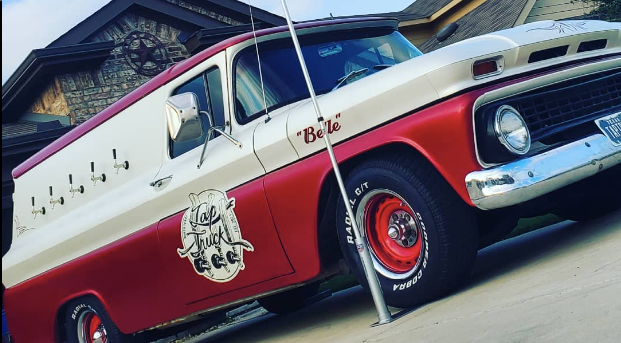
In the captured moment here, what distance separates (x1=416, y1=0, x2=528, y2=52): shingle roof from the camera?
742 inches

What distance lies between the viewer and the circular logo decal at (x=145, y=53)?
739 inches

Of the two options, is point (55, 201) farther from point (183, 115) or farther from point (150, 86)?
point (183, 115)

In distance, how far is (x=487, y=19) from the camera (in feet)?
66.0

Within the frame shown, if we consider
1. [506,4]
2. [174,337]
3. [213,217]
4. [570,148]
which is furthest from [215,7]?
[570,148]

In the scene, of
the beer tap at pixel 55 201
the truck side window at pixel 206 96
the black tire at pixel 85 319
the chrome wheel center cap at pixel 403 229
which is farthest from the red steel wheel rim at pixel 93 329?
the chrome wheel center cap at pixel 403 229

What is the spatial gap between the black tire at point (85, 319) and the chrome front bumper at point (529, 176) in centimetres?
359

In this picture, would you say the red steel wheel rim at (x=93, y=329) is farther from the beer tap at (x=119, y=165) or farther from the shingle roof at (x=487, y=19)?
the shingle roof at (x=487, y=19)

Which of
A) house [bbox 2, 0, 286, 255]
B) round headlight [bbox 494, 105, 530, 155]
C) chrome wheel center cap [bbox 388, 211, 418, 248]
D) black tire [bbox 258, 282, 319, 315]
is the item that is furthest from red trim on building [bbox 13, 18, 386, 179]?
house [bbox 2, 0, 286, 255]

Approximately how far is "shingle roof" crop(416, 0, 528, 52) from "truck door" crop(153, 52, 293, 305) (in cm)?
1282

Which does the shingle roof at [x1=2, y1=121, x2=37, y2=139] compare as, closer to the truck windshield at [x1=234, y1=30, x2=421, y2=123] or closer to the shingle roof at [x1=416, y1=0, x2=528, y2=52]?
the shingle roof at [x1=416, y1=0, x2=528, y2=52]

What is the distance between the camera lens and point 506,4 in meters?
20.0

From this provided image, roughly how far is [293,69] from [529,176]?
191 centimetres

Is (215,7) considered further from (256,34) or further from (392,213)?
(392,213)

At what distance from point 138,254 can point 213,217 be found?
94 cm
